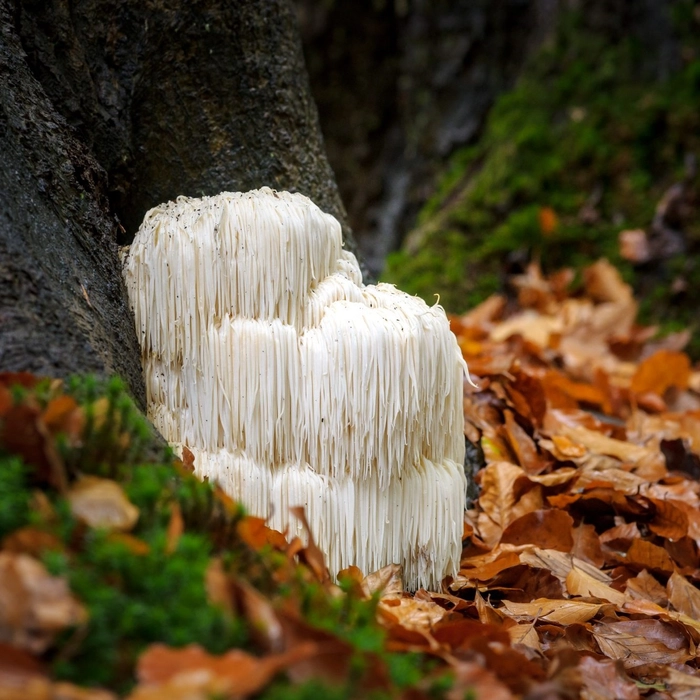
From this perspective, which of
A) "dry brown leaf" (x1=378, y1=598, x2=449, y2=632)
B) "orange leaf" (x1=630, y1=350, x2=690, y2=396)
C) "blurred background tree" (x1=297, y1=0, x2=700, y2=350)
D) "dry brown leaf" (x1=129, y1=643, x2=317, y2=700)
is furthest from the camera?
"blurred background tree" (x1=297, y1=0, x2=700, y2=350)

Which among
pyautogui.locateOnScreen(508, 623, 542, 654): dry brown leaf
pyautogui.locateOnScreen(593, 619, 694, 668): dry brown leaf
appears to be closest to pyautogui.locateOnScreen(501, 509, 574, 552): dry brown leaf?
pyautogui.locateOnScreen(593, 619, 694, 668): dry brown leaf

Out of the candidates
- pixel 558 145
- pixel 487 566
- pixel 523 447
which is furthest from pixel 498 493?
pixel 558 145

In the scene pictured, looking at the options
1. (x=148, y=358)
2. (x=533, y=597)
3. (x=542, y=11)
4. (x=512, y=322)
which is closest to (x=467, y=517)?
(x=533, y=597)

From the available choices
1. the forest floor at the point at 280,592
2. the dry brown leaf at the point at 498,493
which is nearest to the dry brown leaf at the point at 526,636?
the forest floor at the point at 280,592

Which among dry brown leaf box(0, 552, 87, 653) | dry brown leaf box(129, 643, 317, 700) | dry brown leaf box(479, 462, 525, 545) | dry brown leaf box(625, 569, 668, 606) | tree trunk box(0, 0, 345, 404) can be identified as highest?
tree trunk box(0, 0, 345, 404)

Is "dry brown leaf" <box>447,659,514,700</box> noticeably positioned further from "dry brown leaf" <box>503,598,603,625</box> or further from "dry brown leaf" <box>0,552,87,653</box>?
"dry brown leaf" <box>503,598,603,625</box>

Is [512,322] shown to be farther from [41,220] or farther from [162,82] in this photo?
[41,220]

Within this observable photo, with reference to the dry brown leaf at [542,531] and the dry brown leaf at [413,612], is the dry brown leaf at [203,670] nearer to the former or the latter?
the dry brown leaf at [413,612]
